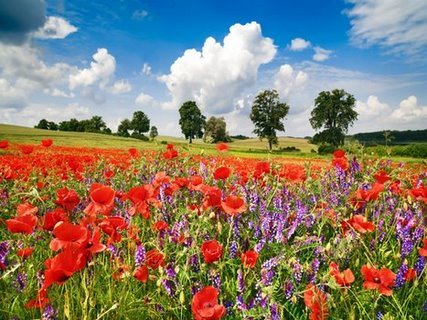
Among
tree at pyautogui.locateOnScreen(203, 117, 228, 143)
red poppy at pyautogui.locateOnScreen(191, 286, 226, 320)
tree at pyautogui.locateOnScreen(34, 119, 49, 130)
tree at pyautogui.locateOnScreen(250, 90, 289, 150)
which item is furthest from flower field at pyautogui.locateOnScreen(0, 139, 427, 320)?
tree at pyautogui.locateOnScreen(34, 119, 49, 130)

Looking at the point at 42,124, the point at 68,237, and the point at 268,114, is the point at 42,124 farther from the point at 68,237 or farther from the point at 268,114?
the point at 68,237

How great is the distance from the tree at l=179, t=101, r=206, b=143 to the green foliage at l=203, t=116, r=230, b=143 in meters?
4.83

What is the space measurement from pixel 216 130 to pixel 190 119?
9.63m

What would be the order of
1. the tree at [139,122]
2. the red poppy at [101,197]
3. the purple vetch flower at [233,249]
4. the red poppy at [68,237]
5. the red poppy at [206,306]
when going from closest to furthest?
the red poppy at [206,306]
the red poppy at [68,237]
the red poppy at [101,197]
the purple vetch flower at [233,249]
the tree at [139,122]

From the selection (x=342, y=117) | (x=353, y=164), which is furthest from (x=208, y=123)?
(x=353, y=164)

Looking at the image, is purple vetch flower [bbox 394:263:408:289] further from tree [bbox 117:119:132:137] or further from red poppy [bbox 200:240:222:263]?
tree [bbox 117:119:132:137]

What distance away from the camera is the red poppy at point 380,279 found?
6.31ft

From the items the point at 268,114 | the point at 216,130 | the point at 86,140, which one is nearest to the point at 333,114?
the point at 268,114

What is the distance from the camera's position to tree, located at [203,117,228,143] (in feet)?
339

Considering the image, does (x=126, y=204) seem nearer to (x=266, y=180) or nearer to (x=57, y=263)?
(x=266, y=180)

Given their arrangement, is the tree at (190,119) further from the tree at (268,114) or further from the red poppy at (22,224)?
the red poppy at (22,224)

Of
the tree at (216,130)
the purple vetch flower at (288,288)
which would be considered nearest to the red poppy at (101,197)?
the purple vetch flower at (288,288)

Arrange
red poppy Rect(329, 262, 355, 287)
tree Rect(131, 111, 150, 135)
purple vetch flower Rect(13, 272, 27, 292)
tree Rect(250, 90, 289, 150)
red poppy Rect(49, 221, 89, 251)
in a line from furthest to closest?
tree Rect(131, 111, 150, 135)
tree Rect(250, 90, 289, 150)
purple vetch flower Rect(13, 272, 27, 292)
red poppy Rect(329, 262, 355, 287)
red poppy Rect(49, 221, 89, 251)

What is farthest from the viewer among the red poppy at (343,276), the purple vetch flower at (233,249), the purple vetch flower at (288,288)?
the purple vetch flower at (233,249)
